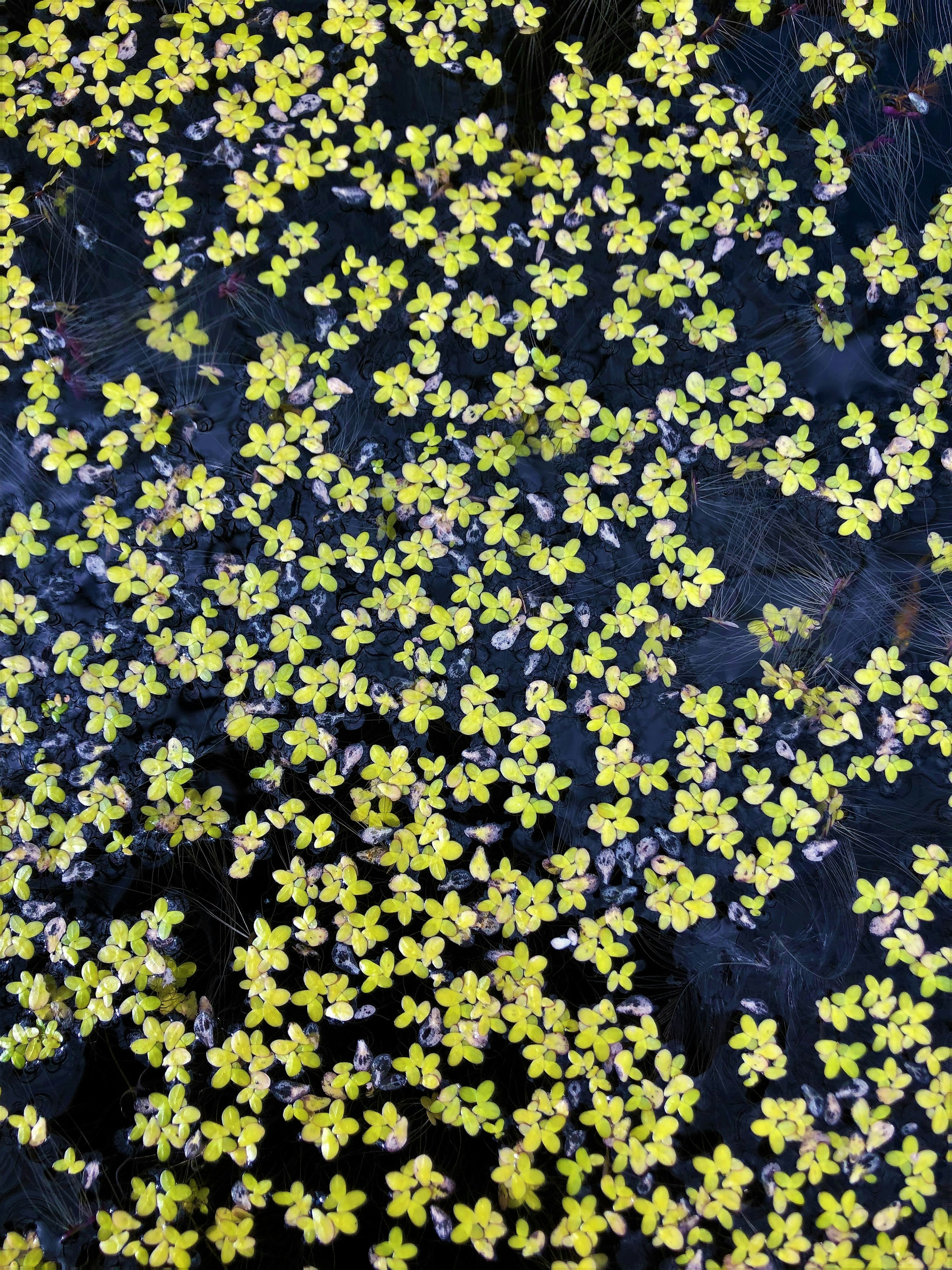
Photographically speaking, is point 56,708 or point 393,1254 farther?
point 56,708

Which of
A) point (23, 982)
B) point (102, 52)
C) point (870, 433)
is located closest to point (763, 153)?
point (870, 433)

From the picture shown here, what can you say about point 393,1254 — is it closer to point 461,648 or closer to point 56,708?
point 461,648

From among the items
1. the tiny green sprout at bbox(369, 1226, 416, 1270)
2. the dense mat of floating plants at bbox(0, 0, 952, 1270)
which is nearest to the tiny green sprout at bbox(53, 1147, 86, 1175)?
the dense mat of floating plants at bbox(0, 0, 952, 1270)

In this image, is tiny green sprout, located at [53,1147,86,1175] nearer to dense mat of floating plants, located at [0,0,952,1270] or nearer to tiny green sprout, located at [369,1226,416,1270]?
dense mat of floating plants, located at [0,0,952,1270]

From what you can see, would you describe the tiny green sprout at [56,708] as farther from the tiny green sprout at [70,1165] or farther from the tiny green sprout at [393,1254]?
the tiny green sprout at [393,1254]

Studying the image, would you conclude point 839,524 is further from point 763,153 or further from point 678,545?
point 763,153

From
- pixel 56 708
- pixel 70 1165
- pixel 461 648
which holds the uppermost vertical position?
pixel 461 648

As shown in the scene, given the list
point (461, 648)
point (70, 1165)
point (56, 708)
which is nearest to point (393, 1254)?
point (70, 1165)

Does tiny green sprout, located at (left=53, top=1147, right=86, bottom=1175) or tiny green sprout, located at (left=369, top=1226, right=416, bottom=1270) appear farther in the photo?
tiny green sprout, located at (left=53, top=1147, right=86, bottom=1175)
